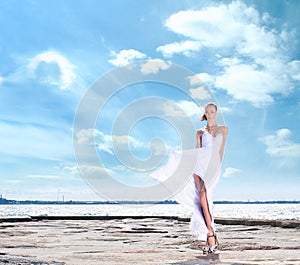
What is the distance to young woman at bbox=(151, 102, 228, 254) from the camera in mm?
6082

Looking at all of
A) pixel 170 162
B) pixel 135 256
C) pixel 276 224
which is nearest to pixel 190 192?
pixel 170 162

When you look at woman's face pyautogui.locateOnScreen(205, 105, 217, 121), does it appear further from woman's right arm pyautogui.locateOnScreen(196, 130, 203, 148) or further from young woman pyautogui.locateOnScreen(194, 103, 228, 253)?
woman's right arm pyautogui.locateOnScreen(196, 130, 203, 148)

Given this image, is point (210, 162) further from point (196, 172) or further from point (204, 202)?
point (204, 202)

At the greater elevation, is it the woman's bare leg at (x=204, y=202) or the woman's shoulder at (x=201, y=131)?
the woman's shoulder at (x=201, y=131)

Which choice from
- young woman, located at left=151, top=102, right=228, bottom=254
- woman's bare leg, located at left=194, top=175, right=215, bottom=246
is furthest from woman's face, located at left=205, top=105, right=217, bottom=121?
woman's bare leg, located at left=194, top=175, right=215, bottom=246

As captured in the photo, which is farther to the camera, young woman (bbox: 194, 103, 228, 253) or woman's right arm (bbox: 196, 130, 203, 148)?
woman's right arm (bbox: 196, 130, 203, 148)

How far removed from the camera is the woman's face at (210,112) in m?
6.11

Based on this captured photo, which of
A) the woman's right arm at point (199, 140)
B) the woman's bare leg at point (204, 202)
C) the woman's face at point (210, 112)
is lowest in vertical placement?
the woman's bare leg at point (204, 202)

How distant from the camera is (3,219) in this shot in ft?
45.7

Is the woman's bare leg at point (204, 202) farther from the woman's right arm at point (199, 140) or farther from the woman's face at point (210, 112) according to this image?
the woman's face at point (210, 112)

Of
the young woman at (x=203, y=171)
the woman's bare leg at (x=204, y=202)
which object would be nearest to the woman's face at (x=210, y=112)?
the young woman at (x=203, y=171)

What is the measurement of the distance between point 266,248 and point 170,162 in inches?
61.5

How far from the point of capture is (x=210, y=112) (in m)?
6.11

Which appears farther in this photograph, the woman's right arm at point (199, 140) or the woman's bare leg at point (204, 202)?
the woman's right arm at point (199, 140)
